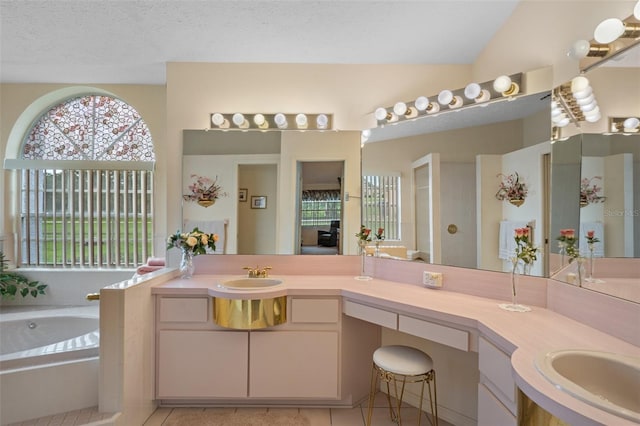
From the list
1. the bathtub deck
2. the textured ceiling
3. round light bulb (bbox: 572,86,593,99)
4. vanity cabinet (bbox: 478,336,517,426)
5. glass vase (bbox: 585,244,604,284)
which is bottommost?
the bathtub deck

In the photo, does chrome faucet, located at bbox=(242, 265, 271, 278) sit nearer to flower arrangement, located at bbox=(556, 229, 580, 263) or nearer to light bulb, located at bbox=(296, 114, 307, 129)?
light bulb, located at bbox=(296, 114, 307, 129)

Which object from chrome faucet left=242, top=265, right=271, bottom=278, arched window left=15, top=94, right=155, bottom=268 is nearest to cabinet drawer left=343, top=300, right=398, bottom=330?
chrome faucet left=242, top=265, right=271, bottom=278

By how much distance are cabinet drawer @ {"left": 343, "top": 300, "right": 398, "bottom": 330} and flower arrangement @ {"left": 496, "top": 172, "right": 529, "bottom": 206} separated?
0.98 metres

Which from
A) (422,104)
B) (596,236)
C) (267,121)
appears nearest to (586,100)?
(596,236)

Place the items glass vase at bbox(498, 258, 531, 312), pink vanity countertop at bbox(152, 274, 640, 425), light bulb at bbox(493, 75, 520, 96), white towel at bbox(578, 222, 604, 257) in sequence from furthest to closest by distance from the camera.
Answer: light bulb at bbox(493, 75, 520, 96)
glass vase at bbox(498, 258, 531, 312)
white towel at bbox(578, 222, 604, 257)
pink vanity countertop at bbox(152, 274, 640, 425)

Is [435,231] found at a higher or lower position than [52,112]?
lower

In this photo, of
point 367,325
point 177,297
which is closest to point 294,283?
point 367,325

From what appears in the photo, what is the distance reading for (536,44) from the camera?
1.80 m

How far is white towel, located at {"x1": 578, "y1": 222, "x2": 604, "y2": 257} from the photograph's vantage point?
1302mm

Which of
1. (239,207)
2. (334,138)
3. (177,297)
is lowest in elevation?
(177,297)

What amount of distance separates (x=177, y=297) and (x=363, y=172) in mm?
1620

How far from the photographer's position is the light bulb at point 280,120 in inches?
94.7

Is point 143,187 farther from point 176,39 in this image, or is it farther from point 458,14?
point 458,14

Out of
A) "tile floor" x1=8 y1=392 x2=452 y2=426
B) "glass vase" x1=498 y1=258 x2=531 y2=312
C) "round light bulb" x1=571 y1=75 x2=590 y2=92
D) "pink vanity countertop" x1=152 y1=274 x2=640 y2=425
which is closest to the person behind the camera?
"pink vanity countertop" x1=152 y1=274 x2=640 y2=425
